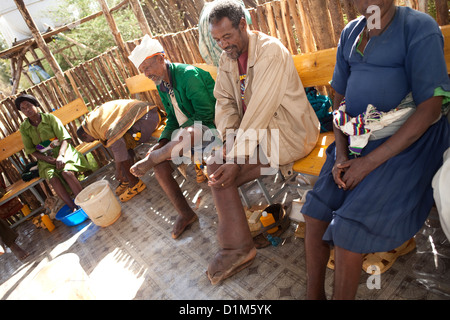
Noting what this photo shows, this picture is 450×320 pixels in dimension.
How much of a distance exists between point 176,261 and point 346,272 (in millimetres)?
1883

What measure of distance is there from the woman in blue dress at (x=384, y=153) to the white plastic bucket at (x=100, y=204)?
9.87 ft

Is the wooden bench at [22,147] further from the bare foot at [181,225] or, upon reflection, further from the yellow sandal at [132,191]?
the bare foot at [181,225]

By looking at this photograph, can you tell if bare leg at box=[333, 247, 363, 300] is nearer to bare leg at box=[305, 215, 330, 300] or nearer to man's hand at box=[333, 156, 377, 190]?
bare leg at box=[305, 215, 330, 300]

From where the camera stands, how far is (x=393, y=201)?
167 cm

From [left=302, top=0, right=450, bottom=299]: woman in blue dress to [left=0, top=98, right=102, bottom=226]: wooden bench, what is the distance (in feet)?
15.8

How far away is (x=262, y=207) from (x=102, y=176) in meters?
3.97

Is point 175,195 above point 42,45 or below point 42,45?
below

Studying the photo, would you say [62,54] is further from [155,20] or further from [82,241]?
[82,241]

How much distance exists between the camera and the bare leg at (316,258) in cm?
195

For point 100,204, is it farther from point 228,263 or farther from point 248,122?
point 248,122

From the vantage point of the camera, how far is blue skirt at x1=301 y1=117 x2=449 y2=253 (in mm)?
1643

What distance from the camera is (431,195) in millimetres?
1754

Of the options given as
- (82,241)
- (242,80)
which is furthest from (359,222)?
(82,241)

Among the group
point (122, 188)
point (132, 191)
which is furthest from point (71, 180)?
point (132, 191)
